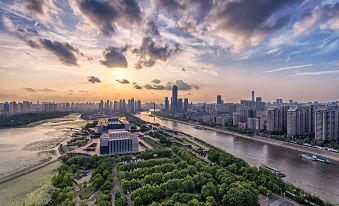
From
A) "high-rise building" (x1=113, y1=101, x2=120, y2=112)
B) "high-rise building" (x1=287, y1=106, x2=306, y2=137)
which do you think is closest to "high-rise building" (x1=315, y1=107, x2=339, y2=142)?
"high-rise building" (x1=287, y1=106, x2=306, y2=137)

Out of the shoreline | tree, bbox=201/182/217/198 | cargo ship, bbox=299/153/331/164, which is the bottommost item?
the shoreline

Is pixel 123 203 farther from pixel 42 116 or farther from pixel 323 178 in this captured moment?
pixel 42 116

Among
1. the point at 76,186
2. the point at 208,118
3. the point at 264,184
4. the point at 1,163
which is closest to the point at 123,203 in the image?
the point at 76,186

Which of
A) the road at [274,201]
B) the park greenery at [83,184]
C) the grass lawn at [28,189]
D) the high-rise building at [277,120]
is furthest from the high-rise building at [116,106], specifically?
the road at [274,201]

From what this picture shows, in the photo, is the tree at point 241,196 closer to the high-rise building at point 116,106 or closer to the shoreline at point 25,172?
the shoreline at point 25,172

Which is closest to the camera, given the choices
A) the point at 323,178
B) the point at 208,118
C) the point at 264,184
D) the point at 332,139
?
the point at 264,184

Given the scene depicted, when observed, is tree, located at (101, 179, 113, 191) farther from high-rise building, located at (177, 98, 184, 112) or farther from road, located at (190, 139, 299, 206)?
high-rise building, located at (177, 98, 184, 112)

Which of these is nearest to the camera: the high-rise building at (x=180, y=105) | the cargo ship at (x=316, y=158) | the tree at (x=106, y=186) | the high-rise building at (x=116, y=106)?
the tree at (x=106, y=186)
